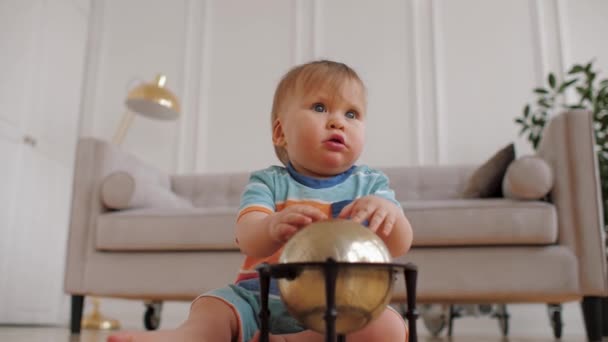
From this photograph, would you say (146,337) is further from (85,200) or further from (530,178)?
(85,200)

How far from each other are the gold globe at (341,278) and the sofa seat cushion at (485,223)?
1.29 meters

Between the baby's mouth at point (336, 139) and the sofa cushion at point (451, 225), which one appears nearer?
the baby's mouth at point (336, 139)

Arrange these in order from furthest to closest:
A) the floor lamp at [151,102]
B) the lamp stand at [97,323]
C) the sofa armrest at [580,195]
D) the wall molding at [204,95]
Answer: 1. the wall molding at [204,95]
2. the floor lamp at [151,102]
3. the lamp stand at [97,323]
4. the sofa armrest at [580,195]

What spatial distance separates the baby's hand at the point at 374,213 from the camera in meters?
0.69

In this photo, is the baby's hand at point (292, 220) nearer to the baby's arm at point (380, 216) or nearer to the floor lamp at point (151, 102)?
the baby's arm at point (380, 216)

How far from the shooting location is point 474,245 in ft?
6.11

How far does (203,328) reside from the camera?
78 centimetres

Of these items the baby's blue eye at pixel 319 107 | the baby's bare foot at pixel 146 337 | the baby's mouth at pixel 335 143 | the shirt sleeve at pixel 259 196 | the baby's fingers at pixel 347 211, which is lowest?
the baby's bare foot at pixel 146 337

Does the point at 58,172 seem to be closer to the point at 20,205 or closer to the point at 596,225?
the point at 20,205

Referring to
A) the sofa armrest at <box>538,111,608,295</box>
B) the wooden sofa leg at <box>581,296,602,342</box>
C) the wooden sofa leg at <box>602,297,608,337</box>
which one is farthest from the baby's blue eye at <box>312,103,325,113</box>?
the wooden sofa leg at <box>602,297,608,337</box>

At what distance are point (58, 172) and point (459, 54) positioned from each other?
263 cm

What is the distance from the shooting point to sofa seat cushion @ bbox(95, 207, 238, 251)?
2018 millimetres

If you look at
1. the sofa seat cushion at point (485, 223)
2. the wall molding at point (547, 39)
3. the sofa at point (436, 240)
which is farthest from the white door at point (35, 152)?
the wall molding at point (547, 39)

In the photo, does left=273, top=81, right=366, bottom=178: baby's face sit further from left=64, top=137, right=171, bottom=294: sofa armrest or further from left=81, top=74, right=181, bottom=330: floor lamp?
left=81, top=74, right=181, bottom=330: floor lamp
